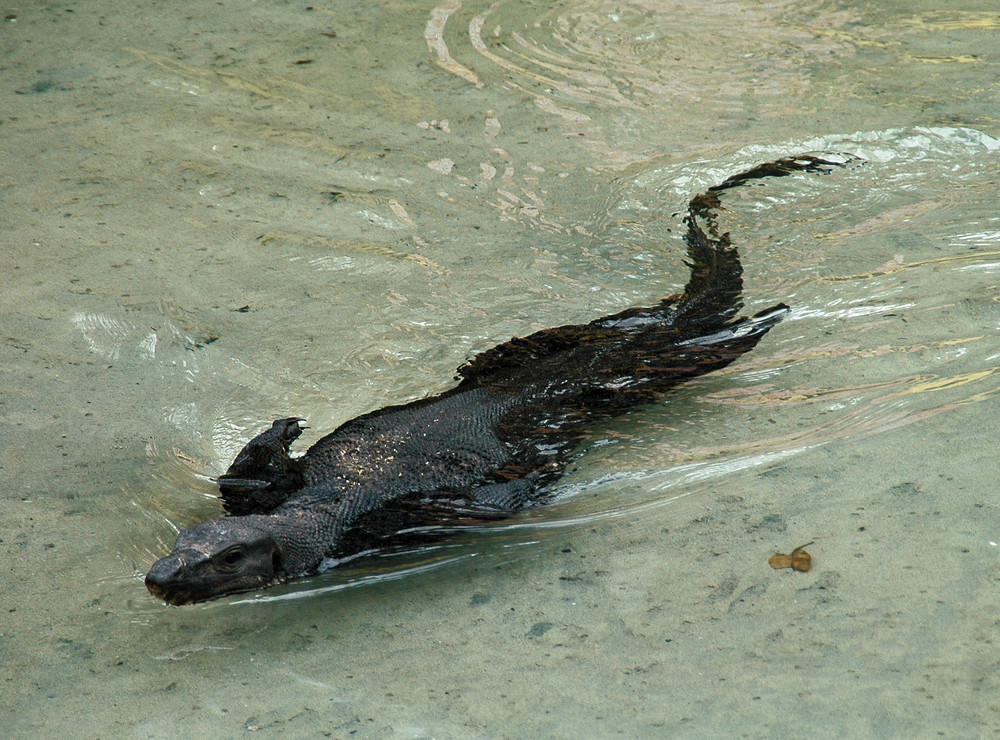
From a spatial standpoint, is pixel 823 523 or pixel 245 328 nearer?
pixel 823 523

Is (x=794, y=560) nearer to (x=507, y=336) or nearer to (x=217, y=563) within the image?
(x=507, y=336)

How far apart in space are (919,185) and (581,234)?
84.4 inches

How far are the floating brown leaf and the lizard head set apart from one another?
6.05 feet

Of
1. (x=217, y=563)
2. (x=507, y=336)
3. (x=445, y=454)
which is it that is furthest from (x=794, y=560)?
(x=217, y=563)

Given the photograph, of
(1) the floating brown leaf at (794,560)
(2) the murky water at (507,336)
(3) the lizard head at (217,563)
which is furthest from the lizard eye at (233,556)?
(1) the floating brown leaf at (794,560)

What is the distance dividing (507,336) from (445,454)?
115 centimetres

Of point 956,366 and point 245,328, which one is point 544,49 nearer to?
point 245,328

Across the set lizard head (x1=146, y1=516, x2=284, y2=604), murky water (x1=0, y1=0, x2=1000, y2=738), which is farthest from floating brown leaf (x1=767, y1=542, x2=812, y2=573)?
lizard head (x1=146, y1=516, x2=284, y2=604)

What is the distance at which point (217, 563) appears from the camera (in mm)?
3467

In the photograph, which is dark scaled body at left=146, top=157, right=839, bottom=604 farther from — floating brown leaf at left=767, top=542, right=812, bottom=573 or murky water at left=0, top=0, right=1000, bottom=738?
floating brown leaf at left=767, top=542, right=812, bottom=573

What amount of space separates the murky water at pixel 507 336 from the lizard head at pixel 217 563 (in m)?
0.11

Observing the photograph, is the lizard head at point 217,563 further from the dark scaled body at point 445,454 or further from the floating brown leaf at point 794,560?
the floating brown leaf at point 794,560

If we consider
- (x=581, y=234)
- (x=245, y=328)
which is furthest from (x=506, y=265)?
(x=245, y=328)

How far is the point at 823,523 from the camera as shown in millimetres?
3688
